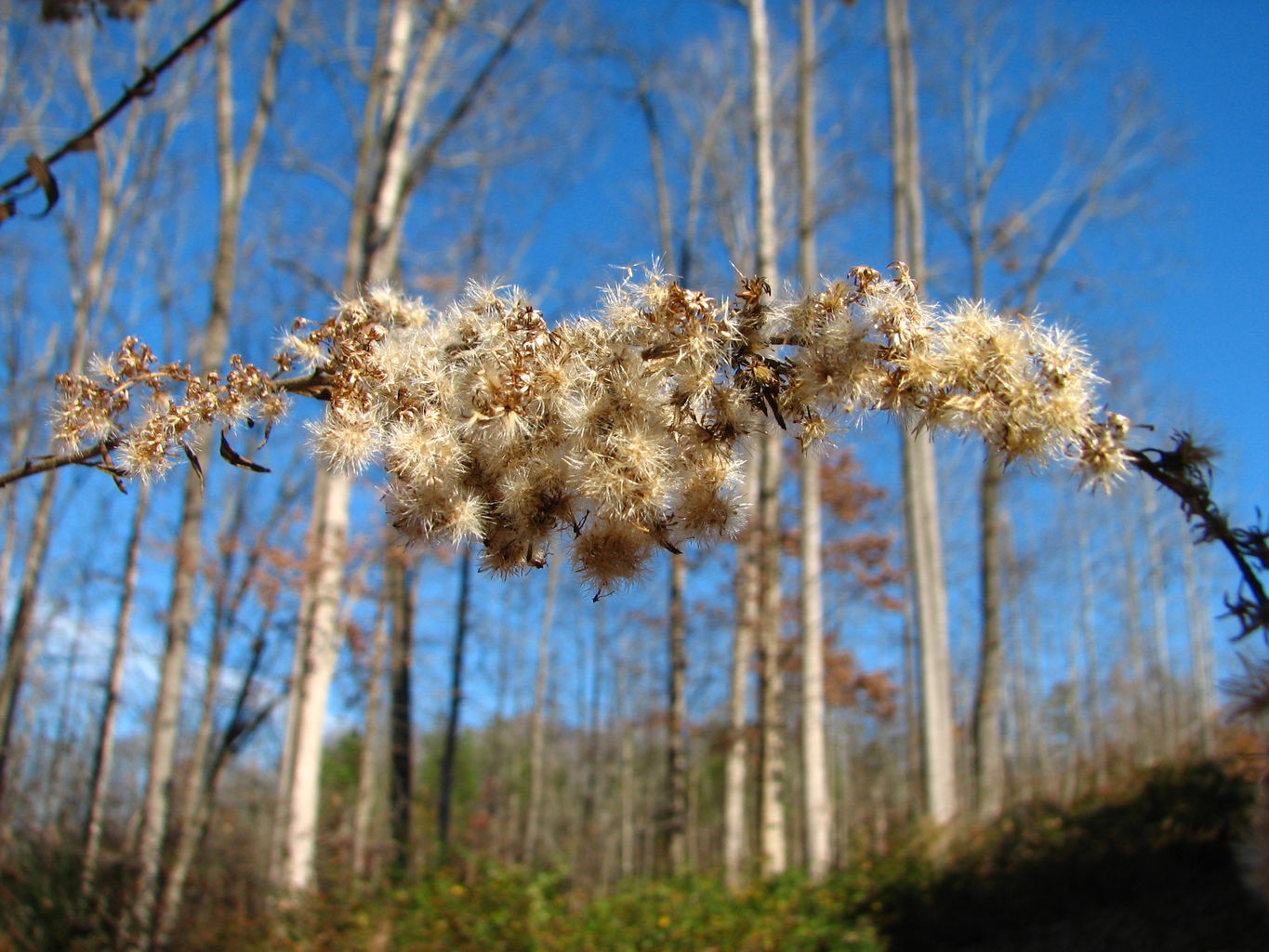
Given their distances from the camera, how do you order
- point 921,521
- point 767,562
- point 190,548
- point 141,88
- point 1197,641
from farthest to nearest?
point 1197,641 < point 767,562 < point 921,521 < point 190,548 < point 141,88

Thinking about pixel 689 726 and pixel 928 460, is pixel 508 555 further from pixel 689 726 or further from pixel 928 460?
pixel 689 726

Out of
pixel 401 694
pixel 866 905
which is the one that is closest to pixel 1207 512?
pixel 866 905

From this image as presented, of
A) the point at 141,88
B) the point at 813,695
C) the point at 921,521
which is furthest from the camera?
the point at 921,521

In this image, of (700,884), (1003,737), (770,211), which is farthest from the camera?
(1003,737)

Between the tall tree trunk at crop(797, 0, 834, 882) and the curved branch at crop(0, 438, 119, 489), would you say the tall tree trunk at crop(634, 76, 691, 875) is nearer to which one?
the tall tree trunk at crop(797, 0, 834, 882)

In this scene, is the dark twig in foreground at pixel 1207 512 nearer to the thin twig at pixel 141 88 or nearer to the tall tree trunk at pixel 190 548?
the thin twig at pixel 141 88

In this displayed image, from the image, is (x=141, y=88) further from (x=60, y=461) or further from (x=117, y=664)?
(x=117, y=664)

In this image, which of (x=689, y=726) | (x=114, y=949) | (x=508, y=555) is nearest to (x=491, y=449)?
(x=508, y=555)

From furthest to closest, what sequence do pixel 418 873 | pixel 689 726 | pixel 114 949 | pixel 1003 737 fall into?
pixel 1003 737 < pixel 689 726 < pixel 418 873 < pixel 114 949

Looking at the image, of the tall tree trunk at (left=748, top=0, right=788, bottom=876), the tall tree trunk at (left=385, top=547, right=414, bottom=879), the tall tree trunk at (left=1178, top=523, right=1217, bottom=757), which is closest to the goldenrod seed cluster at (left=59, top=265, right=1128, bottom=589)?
the tall tree trunk at (left=748, top=0, right=788, bottom=876)
